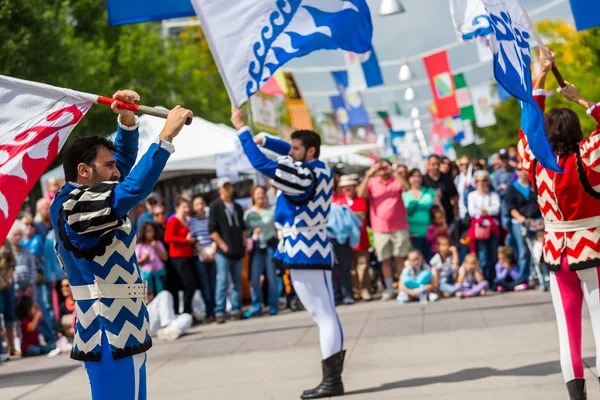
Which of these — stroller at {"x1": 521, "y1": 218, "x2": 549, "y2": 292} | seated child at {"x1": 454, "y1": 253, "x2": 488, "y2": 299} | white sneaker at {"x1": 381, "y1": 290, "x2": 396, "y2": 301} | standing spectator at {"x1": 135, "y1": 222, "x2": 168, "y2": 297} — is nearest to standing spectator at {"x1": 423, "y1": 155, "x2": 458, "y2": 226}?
white sneaker at {"x1": 381, "y1": 290, "x2": 396, "y2": 301}

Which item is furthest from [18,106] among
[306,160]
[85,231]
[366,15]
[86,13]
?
[86,13]

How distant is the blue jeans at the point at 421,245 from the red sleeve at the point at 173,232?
11.7 feet

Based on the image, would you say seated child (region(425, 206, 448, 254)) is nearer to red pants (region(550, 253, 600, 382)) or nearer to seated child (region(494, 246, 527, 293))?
seated child (region(494, 246, 527, 293))

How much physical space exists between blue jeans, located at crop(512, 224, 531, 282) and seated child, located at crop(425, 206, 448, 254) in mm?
1339

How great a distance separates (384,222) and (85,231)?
10630 mm

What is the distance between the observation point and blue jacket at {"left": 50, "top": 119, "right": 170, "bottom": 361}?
4508mm

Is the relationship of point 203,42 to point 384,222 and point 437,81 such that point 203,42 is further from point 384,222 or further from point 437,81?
point 384,222

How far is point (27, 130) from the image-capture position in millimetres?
5043

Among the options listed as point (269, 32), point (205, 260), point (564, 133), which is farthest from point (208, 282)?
point (564, 133)

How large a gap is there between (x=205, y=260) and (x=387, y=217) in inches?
108

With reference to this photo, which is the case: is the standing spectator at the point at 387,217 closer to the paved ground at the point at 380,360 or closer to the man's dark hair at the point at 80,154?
the paved ground at the point at 380,360

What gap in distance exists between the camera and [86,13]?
37375 millimetres

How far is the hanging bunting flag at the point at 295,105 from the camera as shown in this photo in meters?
24.0

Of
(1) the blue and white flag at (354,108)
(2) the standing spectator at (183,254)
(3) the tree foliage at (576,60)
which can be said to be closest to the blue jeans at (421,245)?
(2) the standing spectator at (183,254)
